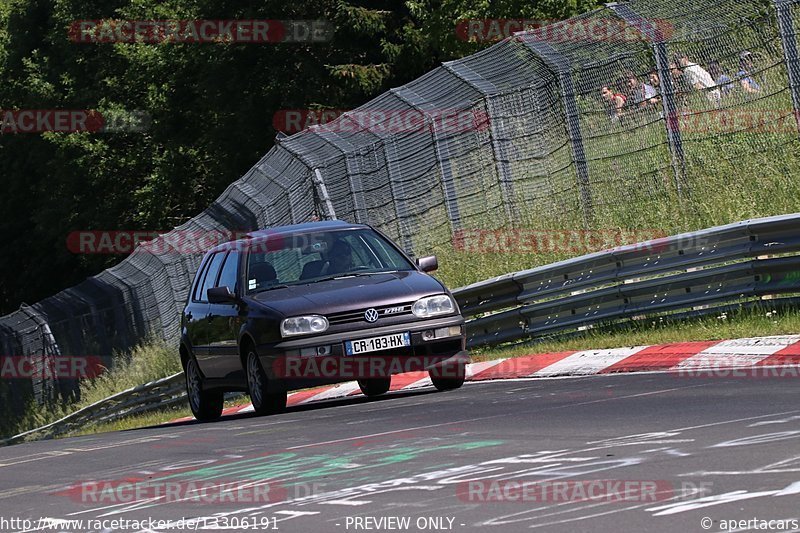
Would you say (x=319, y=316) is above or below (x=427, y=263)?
below

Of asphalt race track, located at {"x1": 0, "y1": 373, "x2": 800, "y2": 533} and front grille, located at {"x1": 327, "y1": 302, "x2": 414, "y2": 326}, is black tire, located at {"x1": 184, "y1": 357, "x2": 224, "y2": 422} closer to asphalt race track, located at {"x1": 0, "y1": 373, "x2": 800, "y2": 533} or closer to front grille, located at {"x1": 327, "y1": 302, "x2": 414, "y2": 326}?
front grille, located at {"x1": 327, "y1": 302, "x2": 414, "y2": 326}

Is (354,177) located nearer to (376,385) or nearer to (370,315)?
(376,385)

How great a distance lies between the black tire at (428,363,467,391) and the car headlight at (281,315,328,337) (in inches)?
45.1

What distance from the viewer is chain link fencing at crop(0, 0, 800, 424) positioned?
16.5 meters

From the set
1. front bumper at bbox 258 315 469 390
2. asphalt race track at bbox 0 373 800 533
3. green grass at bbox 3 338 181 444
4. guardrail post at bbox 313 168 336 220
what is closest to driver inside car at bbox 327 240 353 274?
front bumper at bbox 258 315 469 390

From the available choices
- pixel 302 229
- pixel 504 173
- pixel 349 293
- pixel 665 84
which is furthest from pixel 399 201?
pixel 349 293

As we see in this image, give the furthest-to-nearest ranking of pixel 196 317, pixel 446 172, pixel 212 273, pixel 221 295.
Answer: pixel 446 172 → pixel 196 317 → pixel 212 273 → pixel 221 295

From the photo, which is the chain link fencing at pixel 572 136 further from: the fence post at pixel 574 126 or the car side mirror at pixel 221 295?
the car side mirror at pixel 221 295

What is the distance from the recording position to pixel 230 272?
14.5 meters

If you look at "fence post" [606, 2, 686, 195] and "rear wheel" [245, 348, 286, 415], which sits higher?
"fence post" [606, 2, 686, 195]

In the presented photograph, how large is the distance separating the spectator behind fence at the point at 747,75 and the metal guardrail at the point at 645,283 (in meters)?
2.26

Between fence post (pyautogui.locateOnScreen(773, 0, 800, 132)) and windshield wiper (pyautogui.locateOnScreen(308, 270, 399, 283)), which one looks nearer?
windshield wiper (pyautogui.locateOnScreen(308, 270, 399, 283))

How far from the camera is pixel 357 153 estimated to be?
21094mm

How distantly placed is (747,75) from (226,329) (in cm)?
613
